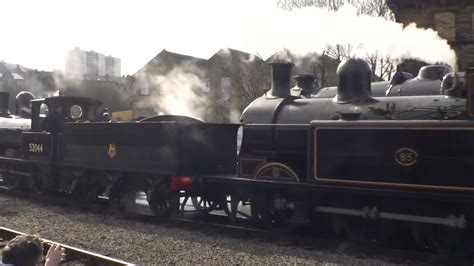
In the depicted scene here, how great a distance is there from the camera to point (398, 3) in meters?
24.0

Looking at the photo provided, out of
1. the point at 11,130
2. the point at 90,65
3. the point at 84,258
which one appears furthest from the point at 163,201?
the point at 90,65

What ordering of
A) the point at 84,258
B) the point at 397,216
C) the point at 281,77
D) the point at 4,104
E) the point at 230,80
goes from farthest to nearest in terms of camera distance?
the point at 230,80 < the point at 4,104 < the point at 281,77 < the point at 397,216 < the point at 84,258

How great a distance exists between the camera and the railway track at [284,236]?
6824 mm

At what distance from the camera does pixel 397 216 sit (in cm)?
694

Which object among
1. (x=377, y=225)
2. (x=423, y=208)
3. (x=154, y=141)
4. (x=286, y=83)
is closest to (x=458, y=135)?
(x=423, y=208)

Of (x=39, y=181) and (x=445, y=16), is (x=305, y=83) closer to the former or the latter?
(x=39, y=181)

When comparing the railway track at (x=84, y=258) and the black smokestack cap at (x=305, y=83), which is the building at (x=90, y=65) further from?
the railway track at (x=84, y=258)

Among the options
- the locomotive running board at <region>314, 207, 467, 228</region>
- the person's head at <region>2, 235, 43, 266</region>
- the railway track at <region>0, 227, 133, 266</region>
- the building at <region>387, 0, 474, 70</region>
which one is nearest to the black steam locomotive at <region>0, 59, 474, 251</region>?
the locomotive running board at <region>314, 207, 467, 228</region>

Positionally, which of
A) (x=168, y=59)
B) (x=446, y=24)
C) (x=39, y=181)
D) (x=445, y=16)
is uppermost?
(x=445, y=16)

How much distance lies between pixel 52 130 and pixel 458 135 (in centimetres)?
998

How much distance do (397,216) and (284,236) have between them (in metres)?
1.88

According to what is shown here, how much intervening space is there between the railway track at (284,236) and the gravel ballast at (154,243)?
0.19 meters

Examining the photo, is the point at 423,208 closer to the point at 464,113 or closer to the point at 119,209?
the point at 464,113

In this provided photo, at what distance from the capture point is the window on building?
76.6ft
